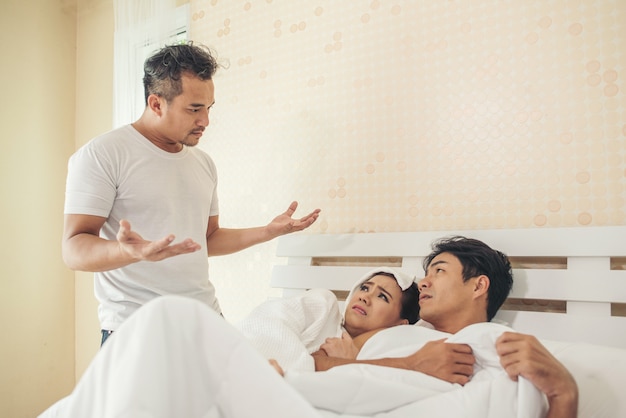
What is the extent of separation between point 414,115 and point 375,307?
0.73 metres

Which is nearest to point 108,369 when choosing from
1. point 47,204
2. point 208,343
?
point 208,343

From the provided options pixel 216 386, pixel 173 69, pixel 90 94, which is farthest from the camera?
pixel 90 94

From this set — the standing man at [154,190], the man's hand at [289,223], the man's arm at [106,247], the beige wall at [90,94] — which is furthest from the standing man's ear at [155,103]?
the beige wall at [90,94]

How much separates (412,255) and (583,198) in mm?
563

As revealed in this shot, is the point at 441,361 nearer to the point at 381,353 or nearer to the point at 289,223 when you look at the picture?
the point at 381,353

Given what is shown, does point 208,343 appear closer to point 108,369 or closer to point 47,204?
point 108,369

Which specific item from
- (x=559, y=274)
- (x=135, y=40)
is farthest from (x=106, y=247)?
(x=135, y=40)

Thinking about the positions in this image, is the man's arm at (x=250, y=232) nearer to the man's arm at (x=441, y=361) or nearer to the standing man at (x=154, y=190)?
the standing man at (x=154, y=190)

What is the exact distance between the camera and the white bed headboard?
1521mm

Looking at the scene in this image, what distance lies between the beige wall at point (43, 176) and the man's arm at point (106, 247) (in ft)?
4.47

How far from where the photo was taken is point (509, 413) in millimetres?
1173

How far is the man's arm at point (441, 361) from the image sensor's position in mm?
1312

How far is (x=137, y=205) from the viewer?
1779mm

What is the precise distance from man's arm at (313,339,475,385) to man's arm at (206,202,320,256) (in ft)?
2.21
